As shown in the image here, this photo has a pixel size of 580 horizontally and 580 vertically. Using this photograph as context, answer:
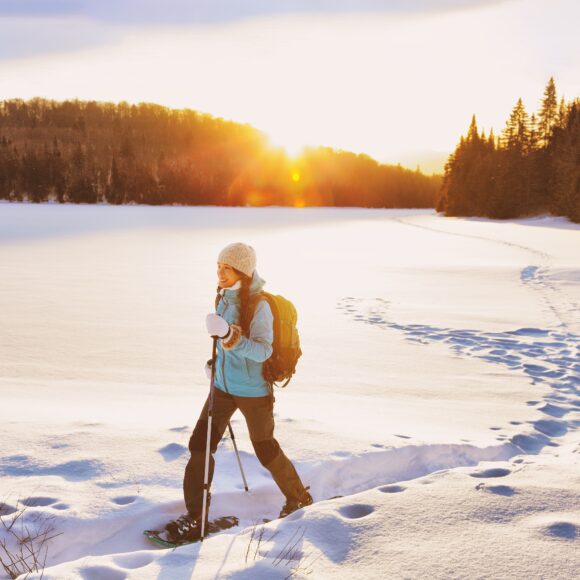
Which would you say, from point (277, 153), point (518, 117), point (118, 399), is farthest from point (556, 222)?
point (277, 153)

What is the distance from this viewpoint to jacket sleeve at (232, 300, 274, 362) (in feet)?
9.85

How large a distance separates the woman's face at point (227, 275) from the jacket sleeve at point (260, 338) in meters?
0.21

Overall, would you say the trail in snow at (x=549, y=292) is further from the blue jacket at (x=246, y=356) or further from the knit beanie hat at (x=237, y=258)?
the knit beanie hat at (x=237, y=258)

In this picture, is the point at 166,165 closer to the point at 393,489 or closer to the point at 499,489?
the point at 393,489

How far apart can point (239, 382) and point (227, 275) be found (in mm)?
669

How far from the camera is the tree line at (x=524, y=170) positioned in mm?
51031

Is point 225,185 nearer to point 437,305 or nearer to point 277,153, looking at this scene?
point 277,153

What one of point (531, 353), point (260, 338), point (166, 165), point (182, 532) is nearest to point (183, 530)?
point (182, 532)

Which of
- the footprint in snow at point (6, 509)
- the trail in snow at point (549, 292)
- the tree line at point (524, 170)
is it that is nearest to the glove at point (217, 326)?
the footprint in snow at point (6, 509)

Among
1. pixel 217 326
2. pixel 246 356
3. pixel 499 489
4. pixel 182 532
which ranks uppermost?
pixel 217 326

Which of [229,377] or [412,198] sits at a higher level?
[412,198]

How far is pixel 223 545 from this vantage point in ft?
8.95

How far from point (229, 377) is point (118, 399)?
279 centimetres

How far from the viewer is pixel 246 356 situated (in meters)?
3.03
